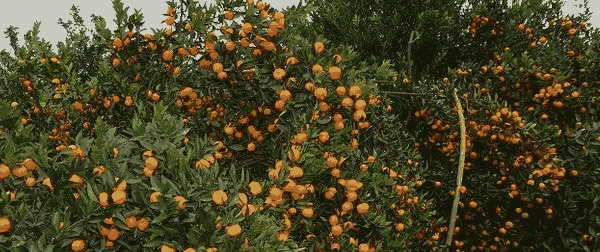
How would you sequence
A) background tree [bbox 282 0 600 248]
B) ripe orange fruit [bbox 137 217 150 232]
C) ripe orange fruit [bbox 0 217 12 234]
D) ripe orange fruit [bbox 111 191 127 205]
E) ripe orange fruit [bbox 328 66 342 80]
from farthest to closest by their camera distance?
background tree [bbox 282 0 600 248] → ripe orange fruit [bbox 328 66 342 80] → ripe orange fruit [bbox 137 217 150 232] → ripe orange fruit [bbox 111 191 127 205] → ripe orange fruit [bbox 0 217 12 234]

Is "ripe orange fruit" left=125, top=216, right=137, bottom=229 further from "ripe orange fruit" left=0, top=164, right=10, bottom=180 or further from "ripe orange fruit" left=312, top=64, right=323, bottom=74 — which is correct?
"ripe orange fruit" left=312, top=64, right=323, bottom=74

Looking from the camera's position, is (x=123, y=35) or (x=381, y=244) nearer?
(x=123, y=35)

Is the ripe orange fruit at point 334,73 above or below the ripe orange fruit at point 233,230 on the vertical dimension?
above

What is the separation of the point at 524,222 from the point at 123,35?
6.86 metres

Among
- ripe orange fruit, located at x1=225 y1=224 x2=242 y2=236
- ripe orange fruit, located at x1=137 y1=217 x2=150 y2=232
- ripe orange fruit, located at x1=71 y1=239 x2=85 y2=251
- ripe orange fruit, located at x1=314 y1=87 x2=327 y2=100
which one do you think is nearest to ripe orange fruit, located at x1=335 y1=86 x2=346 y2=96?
ripe orange fruit, located at x1=314 y1=87 x2=327 y2=100

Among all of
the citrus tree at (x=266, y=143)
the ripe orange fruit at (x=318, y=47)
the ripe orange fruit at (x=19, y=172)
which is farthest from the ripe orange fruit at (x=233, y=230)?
the ripe orange fruit at (x=318, y=47)

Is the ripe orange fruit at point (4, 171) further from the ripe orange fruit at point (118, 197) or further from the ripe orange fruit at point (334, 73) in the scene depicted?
the ripe orange fruit at point (334, 73)

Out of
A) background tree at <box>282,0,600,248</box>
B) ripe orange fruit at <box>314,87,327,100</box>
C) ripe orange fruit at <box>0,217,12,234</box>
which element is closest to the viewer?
ripe orange fruit at <box>0,217,12,234</box>

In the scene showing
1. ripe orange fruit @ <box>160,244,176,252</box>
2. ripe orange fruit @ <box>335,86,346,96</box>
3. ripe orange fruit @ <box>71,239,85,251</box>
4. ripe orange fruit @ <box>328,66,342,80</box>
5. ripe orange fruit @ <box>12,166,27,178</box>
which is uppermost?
ripe orange fruit @ <box>328,66,342,80</box>

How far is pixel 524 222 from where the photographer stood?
24.6 ft

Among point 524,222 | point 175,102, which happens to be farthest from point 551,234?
point 175,102

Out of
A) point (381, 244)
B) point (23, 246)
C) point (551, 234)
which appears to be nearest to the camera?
point (23, 246)

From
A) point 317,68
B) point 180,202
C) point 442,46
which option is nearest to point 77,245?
point 180,202

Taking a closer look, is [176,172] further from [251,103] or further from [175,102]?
[175,102]
